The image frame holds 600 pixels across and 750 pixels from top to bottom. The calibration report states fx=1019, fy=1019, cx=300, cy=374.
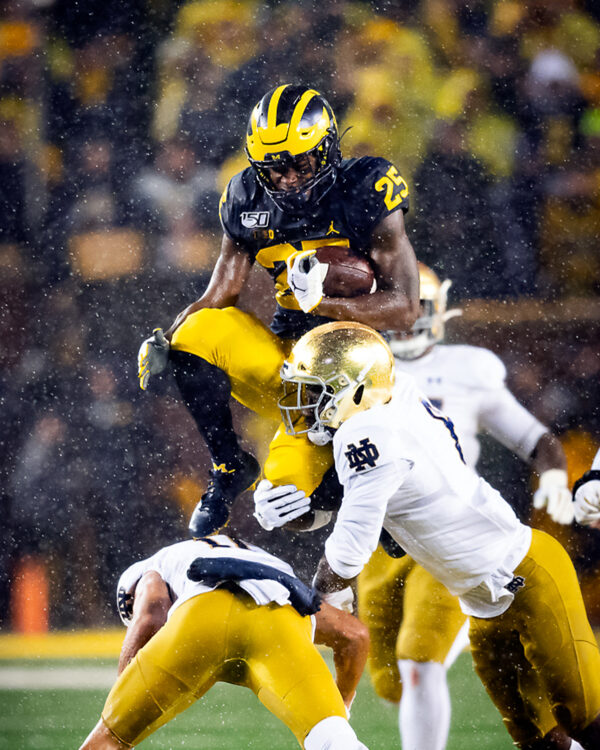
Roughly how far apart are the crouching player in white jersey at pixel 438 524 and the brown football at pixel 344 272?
16 cm

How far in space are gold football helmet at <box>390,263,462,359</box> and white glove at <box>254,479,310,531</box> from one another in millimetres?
877

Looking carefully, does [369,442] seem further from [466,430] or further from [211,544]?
[466,430]

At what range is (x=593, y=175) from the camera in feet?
12.1

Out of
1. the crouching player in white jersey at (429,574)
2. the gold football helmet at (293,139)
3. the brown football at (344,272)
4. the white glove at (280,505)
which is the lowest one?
the crouching player in white jersey at (429,574)

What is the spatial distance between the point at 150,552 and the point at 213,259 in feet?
3.46

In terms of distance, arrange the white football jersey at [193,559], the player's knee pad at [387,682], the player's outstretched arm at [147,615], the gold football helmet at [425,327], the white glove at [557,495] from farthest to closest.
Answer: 1. the gold football helmet at [425,327]
2. the player's knee pad at [387,682]
3. the white glove at [557,495]
4. the player's outstretched arm at [147,615]
5. the white football jersey at [193,559]

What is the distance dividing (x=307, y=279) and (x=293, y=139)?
0.84 ft

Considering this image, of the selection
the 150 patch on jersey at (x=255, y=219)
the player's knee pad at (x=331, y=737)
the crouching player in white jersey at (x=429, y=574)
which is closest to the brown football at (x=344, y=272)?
the 150 patch on jersey at (x=255, y=219)

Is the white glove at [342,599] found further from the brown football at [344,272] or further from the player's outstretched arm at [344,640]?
the brown football at [344,272]

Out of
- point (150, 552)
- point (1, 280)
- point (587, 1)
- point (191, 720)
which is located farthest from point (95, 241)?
point (587, 1)

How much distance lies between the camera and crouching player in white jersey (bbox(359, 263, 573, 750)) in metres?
2.17

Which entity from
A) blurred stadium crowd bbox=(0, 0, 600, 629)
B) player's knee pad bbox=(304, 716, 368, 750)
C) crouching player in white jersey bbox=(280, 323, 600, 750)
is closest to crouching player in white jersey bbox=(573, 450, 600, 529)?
crouching player in white jersey bbox=(280, 323, 600, 750)

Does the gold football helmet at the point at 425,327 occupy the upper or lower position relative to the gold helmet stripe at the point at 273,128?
lower

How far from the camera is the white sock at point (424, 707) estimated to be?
6.98ft
